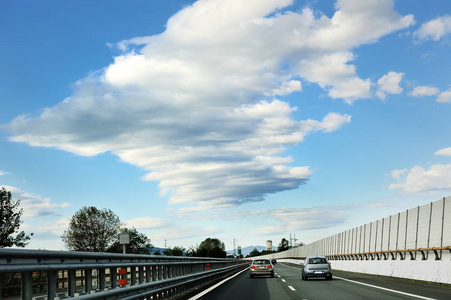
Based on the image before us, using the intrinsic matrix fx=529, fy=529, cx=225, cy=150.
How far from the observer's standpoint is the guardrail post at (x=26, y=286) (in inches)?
253

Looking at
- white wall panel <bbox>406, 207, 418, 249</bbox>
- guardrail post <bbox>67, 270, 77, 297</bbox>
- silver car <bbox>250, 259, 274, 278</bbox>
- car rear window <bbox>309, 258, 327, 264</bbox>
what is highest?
guardrail post <bbox>67, 270, 77, 297</bbox>

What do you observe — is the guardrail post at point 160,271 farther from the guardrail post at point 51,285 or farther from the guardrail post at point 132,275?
the guardrail post at point 51,285

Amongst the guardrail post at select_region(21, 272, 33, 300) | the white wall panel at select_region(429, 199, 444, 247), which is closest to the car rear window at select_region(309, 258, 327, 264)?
the white wall panel at select_region(429, 199, 444, 247)

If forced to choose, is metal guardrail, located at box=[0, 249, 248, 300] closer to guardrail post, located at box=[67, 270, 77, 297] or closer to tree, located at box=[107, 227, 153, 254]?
guardrail post, located at box=[67, 270, 77, 297]

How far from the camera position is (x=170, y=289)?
16.0 m

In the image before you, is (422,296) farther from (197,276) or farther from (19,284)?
(19,284)

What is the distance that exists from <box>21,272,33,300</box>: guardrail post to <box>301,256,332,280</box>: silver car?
70.8 feet

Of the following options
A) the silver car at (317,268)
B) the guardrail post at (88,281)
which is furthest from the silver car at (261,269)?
the guardrail post at (88,281)

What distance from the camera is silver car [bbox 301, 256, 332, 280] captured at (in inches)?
1045

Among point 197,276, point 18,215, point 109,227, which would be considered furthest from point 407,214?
point 109,227

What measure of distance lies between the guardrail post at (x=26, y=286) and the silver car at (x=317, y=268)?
21.6 meters

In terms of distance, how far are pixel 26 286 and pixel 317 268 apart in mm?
21787

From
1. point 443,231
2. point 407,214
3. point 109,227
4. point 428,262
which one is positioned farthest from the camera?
point 109,227

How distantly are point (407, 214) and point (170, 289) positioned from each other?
2439 cm
